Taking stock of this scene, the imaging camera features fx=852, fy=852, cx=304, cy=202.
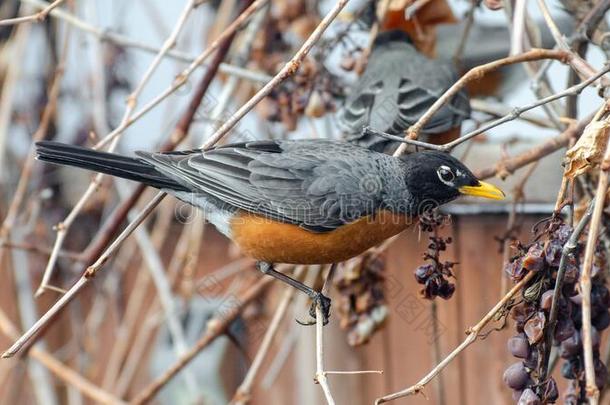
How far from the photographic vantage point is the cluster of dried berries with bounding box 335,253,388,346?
8.75 feet

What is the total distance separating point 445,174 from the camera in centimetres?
239

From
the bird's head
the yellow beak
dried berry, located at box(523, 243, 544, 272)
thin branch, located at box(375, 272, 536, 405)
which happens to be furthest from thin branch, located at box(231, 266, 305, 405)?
dried berry, located at box(523, 243, 544, 272)

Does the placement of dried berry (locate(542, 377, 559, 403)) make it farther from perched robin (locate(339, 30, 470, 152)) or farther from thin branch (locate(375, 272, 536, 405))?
perched robin (locate(339, 30, 470, 152))

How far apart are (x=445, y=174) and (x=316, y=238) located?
0.42 m

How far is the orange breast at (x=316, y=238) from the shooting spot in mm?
2457

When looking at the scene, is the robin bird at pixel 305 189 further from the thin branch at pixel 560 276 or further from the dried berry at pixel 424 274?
the thin branch at pixel 560 276

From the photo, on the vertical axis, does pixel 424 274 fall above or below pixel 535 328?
above

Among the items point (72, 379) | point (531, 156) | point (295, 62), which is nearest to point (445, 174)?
point (531, 156)

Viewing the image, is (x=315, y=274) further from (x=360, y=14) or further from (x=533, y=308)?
(x=533, y=308)

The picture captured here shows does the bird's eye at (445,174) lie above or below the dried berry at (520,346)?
above

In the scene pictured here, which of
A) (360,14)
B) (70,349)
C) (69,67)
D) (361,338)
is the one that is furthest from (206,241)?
(361,338)

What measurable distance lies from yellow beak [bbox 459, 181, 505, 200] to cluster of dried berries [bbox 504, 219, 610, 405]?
578 mm

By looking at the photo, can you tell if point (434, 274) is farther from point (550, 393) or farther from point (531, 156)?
point (531, 156)

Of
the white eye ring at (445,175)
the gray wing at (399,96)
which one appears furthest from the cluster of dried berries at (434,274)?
the gray wing at (399,96)
